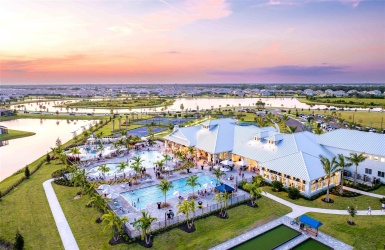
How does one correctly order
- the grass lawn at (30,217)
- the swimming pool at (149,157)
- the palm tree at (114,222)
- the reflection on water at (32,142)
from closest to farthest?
the palm tree at (114,222)
the grass lawn at (30,217)
the swimming pool at (149,157)
the reflection on water at (32,142)

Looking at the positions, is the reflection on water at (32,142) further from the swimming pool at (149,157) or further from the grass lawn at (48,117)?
the swimming pool at (149,157)

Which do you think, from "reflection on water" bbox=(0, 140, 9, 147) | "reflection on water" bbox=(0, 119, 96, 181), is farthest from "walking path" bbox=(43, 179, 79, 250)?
"reflection on water" bbox=(0, 140, 9, 147)

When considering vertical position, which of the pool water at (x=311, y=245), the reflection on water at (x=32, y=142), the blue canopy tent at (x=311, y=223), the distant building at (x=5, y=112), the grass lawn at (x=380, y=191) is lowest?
the reflection on water at (x=32, y=142)

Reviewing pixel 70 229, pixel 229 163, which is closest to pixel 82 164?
pixel 70 229

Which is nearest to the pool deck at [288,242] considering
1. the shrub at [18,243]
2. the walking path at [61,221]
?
the walking path at [61,221]

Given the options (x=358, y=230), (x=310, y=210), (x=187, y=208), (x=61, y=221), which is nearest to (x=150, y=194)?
(x=187, y=208)

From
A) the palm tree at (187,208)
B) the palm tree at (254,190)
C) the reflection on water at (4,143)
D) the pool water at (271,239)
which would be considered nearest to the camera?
the pool water at (271,239)
